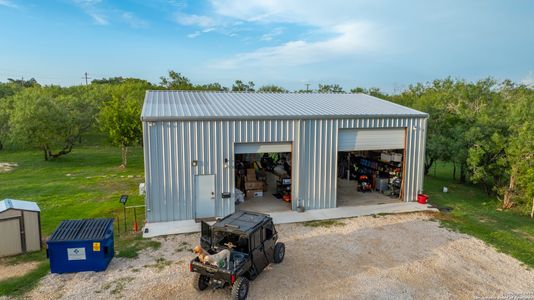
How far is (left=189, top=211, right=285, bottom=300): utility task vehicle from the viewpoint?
7441 mm

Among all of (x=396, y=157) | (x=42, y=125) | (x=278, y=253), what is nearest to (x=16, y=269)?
(x=278, y=253)

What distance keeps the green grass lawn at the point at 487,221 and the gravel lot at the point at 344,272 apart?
2.05 feet

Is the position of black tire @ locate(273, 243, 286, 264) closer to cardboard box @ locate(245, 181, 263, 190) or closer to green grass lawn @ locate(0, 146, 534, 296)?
green grass lawn @ locate(0, 146, 534, 296)

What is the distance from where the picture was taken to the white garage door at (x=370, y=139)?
1459 cm

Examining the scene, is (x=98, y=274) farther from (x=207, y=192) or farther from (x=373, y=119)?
(x=373, y=119)

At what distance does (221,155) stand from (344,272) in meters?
6.01

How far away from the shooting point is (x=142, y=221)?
12789mm

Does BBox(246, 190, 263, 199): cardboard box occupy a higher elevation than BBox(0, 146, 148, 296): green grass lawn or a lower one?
higher

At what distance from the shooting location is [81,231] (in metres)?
9.23

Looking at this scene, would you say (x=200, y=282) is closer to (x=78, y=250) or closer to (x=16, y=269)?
(x=78, y=250)

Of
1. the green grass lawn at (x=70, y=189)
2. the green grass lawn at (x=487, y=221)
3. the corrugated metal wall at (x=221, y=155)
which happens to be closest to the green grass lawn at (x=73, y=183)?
the green grass lawn at (x=70, y=189)

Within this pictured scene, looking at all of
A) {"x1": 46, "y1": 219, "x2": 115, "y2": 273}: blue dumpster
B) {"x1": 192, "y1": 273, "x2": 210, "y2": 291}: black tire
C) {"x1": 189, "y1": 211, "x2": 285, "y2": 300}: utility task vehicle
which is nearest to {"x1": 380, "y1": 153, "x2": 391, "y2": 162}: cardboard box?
{"x1": 189, "y1": 211, "x2": 285, "y2": 300}: utility task vehicle

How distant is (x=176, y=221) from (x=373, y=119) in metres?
8.67

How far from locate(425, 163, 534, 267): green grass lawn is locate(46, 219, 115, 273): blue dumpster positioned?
36.2 ft
